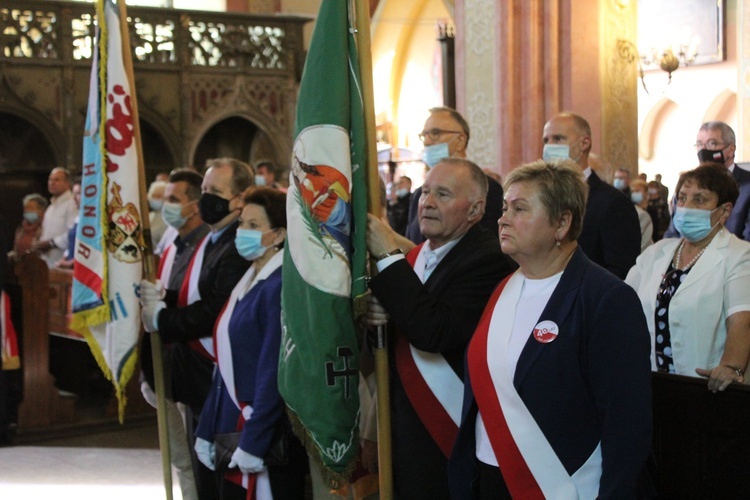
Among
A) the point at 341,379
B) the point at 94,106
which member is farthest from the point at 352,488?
the point at 94,106

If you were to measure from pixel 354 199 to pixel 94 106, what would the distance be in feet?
5.47

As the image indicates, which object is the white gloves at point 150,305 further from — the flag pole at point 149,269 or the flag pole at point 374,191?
the flag pole at point 374,191

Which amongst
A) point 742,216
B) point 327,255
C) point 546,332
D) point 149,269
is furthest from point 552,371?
point 742,216

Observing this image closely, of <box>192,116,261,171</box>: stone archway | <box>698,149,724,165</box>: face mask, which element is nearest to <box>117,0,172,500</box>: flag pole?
<box>698,149,724,165</box>: face mask

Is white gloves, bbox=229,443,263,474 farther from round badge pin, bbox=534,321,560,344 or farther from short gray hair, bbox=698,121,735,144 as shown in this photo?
short gray hair, bbox=698,121,735,144

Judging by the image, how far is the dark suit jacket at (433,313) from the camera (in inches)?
111

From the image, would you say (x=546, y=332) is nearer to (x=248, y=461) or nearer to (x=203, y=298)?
(x=248, y=461)

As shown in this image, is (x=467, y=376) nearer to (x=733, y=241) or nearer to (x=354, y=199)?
(x=354, y=199)

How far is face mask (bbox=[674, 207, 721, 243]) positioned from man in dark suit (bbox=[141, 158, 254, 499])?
1648mm

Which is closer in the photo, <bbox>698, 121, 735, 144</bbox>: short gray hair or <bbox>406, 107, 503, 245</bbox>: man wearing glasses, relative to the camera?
<bbox>406, 107, 503, 245</bbox>: man wearing glasses

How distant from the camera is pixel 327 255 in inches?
116

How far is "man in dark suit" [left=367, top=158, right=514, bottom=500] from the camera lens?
2.85m

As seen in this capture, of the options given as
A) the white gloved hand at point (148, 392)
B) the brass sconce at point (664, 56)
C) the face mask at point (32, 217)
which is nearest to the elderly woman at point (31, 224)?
the face mask at point (32, 217)

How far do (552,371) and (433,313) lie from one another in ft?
1.66
